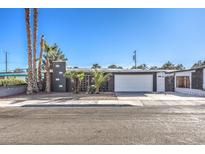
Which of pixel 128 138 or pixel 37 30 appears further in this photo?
pixel 37 30

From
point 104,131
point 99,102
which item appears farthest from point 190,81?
point 104,131

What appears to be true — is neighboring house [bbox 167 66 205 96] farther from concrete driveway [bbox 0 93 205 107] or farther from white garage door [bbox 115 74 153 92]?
concrete driveway [bbox 0 93 205 107]

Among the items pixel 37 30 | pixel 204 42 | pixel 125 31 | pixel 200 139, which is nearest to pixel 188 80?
pixel 204 42

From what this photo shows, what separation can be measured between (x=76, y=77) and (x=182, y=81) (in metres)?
12.5

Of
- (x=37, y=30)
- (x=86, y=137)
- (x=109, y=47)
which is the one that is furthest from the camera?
(x=109, y=47)

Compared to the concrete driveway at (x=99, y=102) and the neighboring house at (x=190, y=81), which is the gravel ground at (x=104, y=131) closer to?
the concrete driveway at (x=99, y=102)

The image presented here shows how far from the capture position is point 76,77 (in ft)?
75.5

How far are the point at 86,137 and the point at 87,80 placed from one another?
64.9ft

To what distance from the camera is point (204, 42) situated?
25.6 meters

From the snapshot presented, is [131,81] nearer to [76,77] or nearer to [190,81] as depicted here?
[190,81]

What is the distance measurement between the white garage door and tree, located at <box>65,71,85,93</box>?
16.1 feet
